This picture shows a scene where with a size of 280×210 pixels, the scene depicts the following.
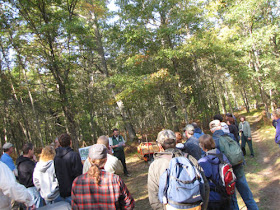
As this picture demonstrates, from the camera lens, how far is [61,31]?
1088cm

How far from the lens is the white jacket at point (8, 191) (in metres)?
2.35

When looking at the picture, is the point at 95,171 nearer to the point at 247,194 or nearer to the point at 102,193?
the point at 102,193

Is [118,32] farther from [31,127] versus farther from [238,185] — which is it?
[31,127]

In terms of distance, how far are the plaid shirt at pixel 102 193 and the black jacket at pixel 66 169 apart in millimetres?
1099

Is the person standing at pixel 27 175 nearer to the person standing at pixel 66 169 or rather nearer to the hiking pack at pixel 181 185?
the person standing at pixel 66 169

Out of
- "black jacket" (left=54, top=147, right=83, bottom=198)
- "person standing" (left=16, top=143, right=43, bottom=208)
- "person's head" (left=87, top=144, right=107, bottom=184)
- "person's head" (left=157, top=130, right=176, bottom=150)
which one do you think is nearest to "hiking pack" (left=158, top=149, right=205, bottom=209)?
"person's head" (left=157, top=130, right=176, bottom=150)

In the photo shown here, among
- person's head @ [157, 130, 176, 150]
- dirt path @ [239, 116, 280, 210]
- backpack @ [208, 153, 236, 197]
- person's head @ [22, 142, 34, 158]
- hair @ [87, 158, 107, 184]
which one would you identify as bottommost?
dirt path @ [239, 116, 280, 210]

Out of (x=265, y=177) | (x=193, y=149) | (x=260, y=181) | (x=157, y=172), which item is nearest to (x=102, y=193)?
(x=157, y=172)

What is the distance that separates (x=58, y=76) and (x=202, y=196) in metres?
10.2

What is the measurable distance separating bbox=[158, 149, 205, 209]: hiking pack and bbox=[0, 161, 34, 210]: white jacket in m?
1.79

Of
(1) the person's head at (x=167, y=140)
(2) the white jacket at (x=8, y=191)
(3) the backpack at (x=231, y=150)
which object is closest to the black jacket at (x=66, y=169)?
(2) the white jacket at (x=8, y=191)

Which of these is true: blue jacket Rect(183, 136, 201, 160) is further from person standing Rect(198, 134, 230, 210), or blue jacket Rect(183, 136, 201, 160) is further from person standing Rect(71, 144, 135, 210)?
person standing Rect(71, 144, 135, 210)

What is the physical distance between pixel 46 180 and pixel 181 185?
2.37 m

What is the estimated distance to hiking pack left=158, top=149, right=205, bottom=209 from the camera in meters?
1.95
